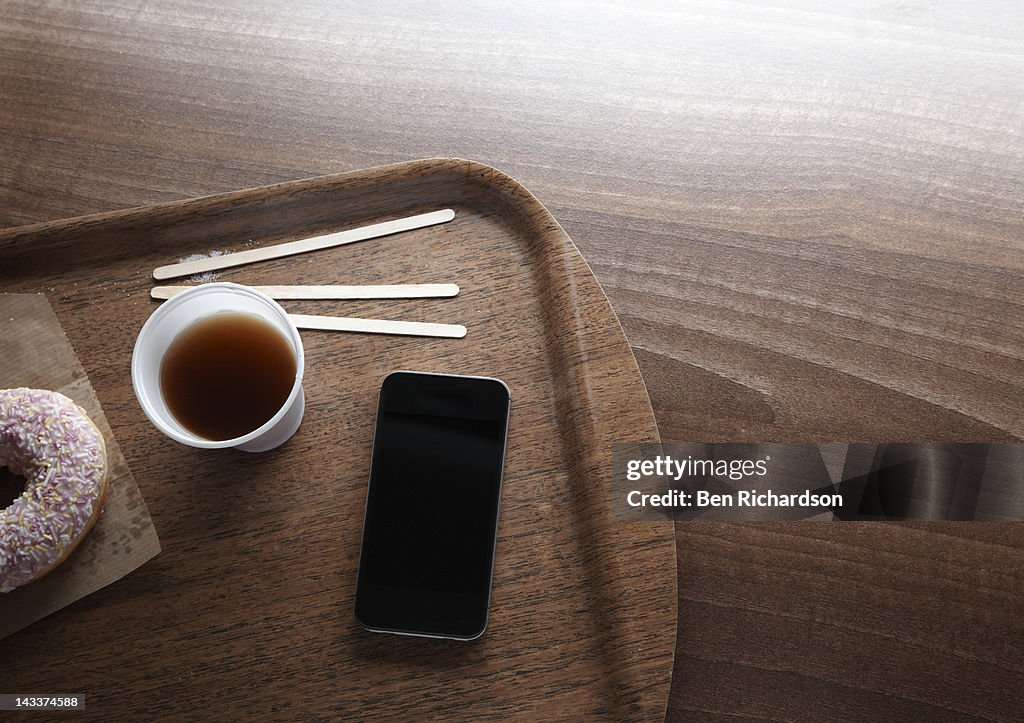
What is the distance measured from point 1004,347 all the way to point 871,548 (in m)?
0.30

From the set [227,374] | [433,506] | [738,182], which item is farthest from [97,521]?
[738,182]

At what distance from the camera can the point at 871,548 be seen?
0.85m

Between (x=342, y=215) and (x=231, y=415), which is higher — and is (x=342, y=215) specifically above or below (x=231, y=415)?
above

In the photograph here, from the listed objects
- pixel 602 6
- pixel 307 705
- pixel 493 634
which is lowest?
pixel 307 705

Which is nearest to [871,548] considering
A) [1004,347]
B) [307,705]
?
[1004,347]

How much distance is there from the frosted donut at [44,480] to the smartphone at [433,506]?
284 millimetres

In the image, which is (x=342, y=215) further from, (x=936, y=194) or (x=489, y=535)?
(x=936, y=194)

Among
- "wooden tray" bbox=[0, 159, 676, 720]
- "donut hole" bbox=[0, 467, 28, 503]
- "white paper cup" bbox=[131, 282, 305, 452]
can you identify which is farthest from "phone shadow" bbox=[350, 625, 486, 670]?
"donut hole" bbox=[0, 467, 28, 503]

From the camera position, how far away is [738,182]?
946 millimetres

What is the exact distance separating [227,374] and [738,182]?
25.5 inches

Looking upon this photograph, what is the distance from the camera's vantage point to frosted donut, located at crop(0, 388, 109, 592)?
742 mm

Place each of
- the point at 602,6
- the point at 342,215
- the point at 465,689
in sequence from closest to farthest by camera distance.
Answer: the point at 465,689 < the point at 342,215 < the point at 602,6

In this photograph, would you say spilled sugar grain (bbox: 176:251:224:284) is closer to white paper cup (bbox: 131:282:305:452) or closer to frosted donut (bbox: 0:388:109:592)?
white paper cup (bbox: 131:282:305:452)

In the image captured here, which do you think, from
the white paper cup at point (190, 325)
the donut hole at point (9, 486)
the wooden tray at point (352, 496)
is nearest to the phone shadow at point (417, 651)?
the wooden tray at point (352, 496)
